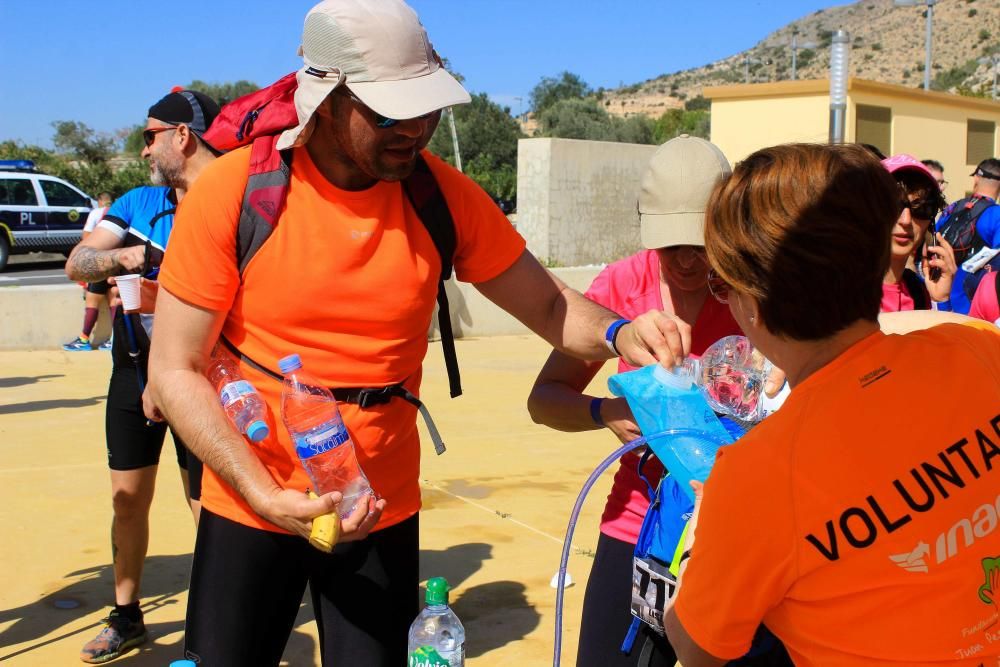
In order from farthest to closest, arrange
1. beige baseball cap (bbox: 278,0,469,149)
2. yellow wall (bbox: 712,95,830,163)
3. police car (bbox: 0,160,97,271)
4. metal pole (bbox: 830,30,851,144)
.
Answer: police car (bbox: 0,160,97,271) < yellow wall (bbox: 712,95,830,163) < metal pole (bbox: 830,30,851,144) < beige baseball cap (bbox: 278,0,469,149)

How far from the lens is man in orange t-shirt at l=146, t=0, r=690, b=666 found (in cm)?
252

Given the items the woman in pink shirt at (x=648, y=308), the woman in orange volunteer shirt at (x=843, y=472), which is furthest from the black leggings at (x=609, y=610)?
the woman in orange volunteer shirt at (x=843, y=472)

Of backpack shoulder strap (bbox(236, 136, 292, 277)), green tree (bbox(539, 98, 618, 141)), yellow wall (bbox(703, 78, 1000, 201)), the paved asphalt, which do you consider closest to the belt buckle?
backpack shoulder strap (bbox(236, 136, 292, 277))

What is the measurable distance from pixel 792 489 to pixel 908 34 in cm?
11679

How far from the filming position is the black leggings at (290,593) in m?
2.67

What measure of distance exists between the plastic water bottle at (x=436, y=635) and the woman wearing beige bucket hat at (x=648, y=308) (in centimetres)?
46

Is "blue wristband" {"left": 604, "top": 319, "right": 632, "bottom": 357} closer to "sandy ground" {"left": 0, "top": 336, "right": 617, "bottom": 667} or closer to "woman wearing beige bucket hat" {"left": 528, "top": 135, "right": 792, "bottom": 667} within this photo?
"woman wearing beige bucket hat" {"left": 528, "top": 135, "right": 792, "bottom": 667}

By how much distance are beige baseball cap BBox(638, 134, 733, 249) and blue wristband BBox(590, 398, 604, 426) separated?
0.48 m

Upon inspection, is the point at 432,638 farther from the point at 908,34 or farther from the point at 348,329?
the point at 908,34

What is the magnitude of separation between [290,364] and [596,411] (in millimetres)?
951

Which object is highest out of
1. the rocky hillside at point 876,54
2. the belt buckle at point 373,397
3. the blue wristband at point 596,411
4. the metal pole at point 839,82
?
the rocky hillside at point 876,54

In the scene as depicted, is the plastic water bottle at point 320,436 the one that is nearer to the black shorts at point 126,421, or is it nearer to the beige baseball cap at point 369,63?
the beige baseball cap at point 369,63

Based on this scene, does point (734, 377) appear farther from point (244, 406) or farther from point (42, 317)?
point (42, 317)

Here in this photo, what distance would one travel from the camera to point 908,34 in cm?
10700
